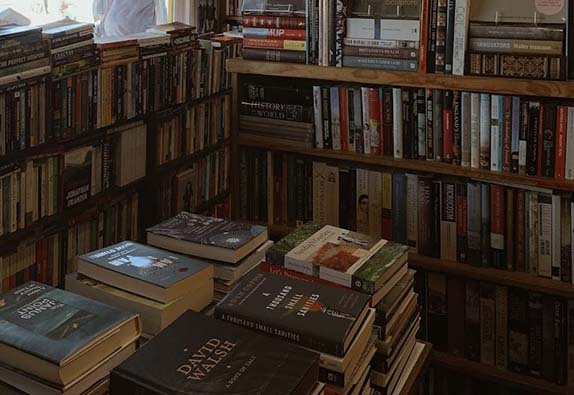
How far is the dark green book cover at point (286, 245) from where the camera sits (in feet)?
4.89

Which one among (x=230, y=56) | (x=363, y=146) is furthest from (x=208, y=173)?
(x=363, y=146)

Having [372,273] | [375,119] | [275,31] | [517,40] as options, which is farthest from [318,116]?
[372,273]

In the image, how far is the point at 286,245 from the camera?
1.54m

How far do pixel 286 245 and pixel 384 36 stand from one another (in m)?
0.92

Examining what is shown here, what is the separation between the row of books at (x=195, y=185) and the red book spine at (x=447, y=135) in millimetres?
992

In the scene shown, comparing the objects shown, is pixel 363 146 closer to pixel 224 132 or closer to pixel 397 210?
pixel 397 210

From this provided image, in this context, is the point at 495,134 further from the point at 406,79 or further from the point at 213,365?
the point at 213,365

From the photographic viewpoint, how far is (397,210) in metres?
2.30

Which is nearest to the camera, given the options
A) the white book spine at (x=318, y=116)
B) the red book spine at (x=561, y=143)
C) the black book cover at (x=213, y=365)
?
the black book cover at (x=213, y=365)

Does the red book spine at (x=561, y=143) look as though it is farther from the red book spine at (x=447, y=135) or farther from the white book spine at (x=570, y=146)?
the red book spine at (x=447, y=135)

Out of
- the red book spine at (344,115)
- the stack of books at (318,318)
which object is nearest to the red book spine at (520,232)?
the red book spine at (344,115)

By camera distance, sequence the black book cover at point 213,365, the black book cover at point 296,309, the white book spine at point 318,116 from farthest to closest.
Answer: the white book spine at point 318,116 < the black book cover at point 296,309 < the black book cover at point 213,365

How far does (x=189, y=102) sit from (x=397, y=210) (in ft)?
2.93

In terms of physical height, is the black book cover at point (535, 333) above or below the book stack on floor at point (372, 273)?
below
